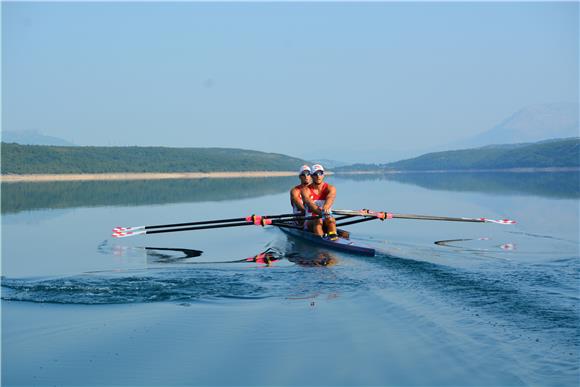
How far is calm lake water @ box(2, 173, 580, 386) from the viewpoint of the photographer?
6617mm

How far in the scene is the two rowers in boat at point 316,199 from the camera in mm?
16484

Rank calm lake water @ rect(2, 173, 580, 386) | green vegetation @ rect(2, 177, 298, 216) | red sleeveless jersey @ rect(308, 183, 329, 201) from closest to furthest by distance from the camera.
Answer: calm lake water @ rect(2, 173, 580, 386), red sleeveless jersey @ rect(308, 183, 329, 201), green vegetation @ rect(2, 177, 298, 216)

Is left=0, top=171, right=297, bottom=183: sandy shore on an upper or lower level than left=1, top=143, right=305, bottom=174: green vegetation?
lower

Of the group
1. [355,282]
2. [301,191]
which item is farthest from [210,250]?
[355,282]

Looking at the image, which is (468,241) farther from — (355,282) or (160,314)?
(160,314)

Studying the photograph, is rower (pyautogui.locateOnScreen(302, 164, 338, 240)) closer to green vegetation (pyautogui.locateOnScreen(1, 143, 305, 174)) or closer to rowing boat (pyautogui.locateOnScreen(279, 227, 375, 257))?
rowing boat (pyautogui.locateOnScreen(279, 227, 375, 257))

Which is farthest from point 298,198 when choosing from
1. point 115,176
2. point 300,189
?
point 115,176

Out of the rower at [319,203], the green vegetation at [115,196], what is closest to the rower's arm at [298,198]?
the rower at [319,203]

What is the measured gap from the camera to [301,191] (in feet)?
56.3

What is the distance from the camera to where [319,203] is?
17312 mm

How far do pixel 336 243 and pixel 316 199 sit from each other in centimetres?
239

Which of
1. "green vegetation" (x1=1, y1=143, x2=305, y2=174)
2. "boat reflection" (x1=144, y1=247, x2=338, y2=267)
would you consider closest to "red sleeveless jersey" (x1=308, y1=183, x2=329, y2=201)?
"boat reflection" (x1=144, y1=247, x2=338, y2=267)

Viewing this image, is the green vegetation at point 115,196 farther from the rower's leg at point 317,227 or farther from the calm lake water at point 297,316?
the calm lake water at point 297,316

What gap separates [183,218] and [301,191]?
1211 centimetres
